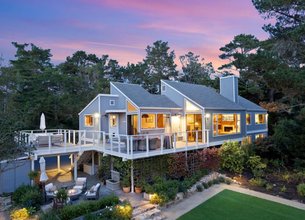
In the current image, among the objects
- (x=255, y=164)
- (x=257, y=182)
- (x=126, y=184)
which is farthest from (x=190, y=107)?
(x=126, y=184)

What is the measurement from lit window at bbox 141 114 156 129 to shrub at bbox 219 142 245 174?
205 inches

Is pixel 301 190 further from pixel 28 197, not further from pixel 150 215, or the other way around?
pixel 28 197

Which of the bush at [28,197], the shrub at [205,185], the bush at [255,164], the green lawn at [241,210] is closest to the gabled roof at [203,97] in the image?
the bush at [255,164]

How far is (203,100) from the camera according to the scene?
2019 centimetres

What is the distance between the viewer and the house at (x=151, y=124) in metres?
15.3

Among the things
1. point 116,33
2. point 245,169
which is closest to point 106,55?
point 116,33

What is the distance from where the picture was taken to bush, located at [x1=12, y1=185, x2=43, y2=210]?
11359mm

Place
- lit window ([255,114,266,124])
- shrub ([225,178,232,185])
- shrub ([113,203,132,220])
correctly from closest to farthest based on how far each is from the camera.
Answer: shrub ([113,203,132,220])
shrub ([225,178,232,185])
lit window ([255,114,266,124])

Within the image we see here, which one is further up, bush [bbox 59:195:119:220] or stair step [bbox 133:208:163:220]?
bush [bbox 59:195:119:220]

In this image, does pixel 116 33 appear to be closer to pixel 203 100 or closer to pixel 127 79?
pixel 203 100

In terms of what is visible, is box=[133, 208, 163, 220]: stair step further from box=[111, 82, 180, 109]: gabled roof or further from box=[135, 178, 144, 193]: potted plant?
box=[111, 82, 180, 109]: gabled roof

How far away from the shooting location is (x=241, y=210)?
12.0 m

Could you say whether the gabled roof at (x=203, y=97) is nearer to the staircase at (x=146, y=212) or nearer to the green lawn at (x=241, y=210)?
the green lawn at (x=241, y=210)

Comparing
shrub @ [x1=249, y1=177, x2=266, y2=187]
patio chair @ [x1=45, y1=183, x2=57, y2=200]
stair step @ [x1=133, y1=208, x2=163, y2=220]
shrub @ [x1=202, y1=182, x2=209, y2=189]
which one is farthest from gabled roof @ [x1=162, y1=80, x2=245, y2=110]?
patio chair @ [x1=45, y1=183, x2=57, y2=200]
